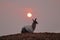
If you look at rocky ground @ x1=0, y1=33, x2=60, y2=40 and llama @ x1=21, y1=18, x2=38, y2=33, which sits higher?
llama @ x1=21, y1=18, x2=38, y2=33

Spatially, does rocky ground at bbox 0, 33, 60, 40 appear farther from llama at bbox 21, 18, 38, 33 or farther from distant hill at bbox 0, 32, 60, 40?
llama at bbox 21, 18, 38, 33

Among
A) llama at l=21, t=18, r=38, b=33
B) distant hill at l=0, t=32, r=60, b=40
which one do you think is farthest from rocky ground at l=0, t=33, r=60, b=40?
llama at l=21, t=18, r=38, b=33

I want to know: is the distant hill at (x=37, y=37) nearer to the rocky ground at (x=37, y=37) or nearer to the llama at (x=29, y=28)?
the rocky ground at (x=37, y=37)

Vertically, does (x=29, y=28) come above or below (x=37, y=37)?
above

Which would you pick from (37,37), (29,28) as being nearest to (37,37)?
(37,37)

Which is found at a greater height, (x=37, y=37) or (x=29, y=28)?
(x=29, y=28)

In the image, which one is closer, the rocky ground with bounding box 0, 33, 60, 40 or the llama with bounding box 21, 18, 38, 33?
the rocky ground with bounding box 0, 33, 60, 40

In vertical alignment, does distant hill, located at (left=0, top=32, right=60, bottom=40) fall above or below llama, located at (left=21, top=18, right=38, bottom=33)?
below

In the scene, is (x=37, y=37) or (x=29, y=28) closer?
(x=37, y=37)

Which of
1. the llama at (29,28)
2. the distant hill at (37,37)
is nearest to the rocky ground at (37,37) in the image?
the distant hill at (37,37)

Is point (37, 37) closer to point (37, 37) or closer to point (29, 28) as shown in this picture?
point (37, 37)

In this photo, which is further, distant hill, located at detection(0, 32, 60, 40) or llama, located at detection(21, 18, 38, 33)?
llama, located at detection(21, 18, 38, 33)

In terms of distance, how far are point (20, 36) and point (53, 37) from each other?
95 cm

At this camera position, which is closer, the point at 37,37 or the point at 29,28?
the point at 37,37
